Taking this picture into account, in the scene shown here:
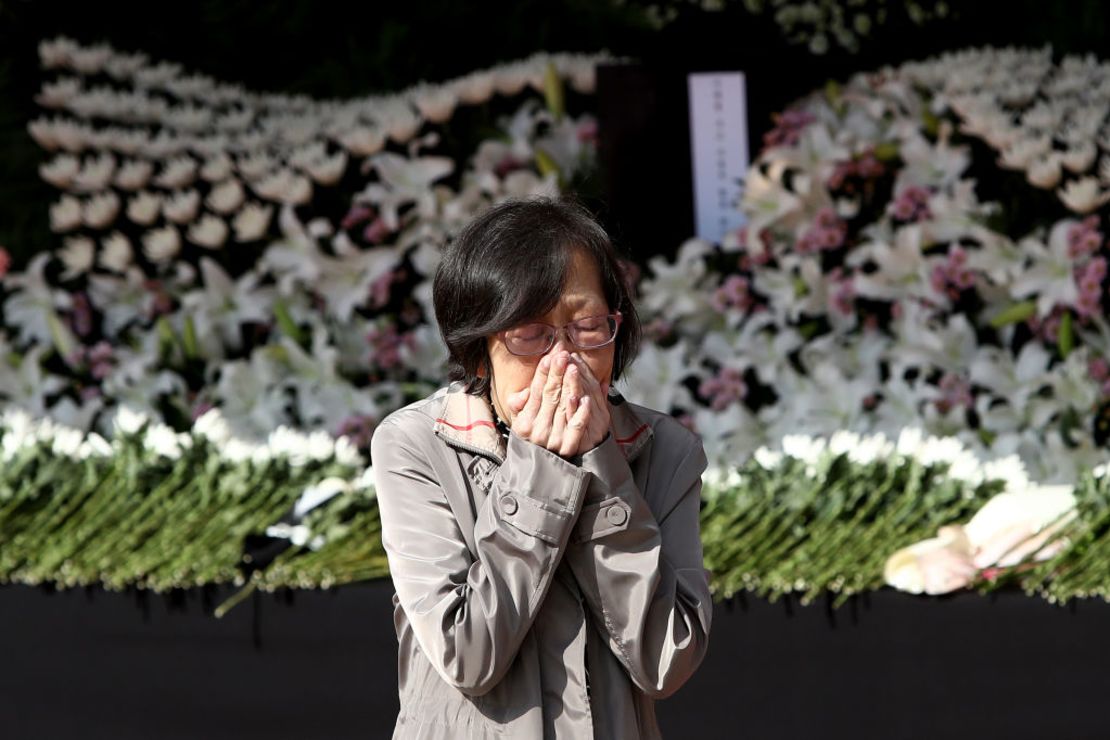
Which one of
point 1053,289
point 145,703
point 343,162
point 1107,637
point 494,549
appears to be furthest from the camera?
point 343,162

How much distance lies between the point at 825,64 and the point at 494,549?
2875mm

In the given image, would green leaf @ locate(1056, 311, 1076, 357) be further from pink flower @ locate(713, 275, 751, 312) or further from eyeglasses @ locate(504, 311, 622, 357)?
eyeglasses @ locate(504, 311, 622, 357)

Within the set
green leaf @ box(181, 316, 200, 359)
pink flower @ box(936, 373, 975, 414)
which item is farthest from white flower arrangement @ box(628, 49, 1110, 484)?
green leaf @ box(181, 316, 200, 359)

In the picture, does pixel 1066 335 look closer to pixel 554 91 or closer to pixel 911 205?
pixel 911 205

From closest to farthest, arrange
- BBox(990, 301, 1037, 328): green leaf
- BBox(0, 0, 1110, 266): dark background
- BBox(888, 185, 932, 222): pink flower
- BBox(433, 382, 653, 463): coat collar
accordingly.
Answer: BBox(433, 382, 653, 463): coat collar, BBox(990, 301, 1037, 328): green leaf, BBox(888, 185, 932, 222): pink flower, BBox(0, 0, 1110, 266): dark background

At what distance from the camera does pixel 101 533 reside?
9.33 ft

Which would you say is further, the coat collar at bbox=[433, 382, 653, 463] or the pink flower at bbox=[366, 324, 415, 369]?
the pink flower at bbox=[366, 324, 415, 369]

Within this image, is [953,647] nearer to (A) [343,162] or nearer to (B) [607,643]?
(B) [607,643]

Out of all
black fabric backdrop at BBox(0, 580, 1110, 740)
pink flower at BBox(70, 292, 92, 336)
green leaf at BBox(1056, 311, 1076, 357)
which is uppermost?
pink flower at BBox(70, 292, 92, 336)

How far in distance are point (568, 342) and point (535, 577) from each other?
223 mm

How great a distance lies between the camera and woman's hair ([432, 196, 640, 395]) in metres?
1.43

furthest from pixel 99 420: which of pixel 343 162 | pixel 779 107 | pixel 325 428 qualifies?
pixel 779 107

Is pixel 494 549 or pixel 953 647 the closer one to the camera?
pixel 494 549

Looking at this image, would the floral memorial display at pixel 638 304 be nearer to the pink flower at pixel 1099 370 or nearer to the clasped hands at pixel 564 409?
the pink flower at pixel 1099 370
